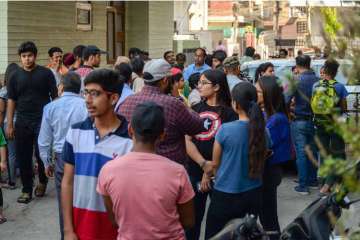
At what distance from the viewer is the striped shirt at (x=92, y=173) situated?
4016 millimetres

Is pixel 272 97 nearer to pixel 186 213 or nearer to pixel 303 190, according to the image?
pixel 186 213

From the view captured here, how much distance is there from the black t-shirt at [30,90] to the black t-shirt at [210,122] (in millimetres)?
3121

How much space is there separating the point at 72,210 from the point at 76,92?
7.92 ft

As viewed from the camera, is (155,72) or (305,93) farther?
(305,93)

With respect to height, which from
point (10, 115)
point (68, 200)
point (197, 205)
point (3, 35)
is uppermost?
point (3, 35)

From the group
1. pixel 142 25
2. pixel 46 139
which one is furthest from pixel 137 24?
pixel 46 139

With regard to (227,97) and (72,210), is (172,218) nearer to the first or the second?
(72,210)

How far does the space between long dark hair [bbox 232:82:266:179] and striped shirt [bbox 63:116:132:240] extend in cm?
129

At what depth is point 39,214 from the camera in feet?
26.5

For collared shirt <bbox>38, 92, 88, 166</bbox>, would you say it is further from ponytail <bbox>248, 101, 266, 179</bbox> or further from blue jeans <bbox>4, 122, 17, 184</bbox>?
blue jeans <bbox>4, 122, 17, 184</bbox>

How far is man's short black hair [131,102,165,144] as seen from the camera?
12.0 feet

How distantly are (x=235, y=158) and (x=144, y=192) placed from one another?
1.70 m

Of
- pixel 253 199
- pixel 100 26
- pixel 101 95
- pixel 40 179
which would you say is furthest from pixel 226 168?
pixel 100 26

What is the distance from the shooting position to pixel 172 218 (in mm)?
3627
